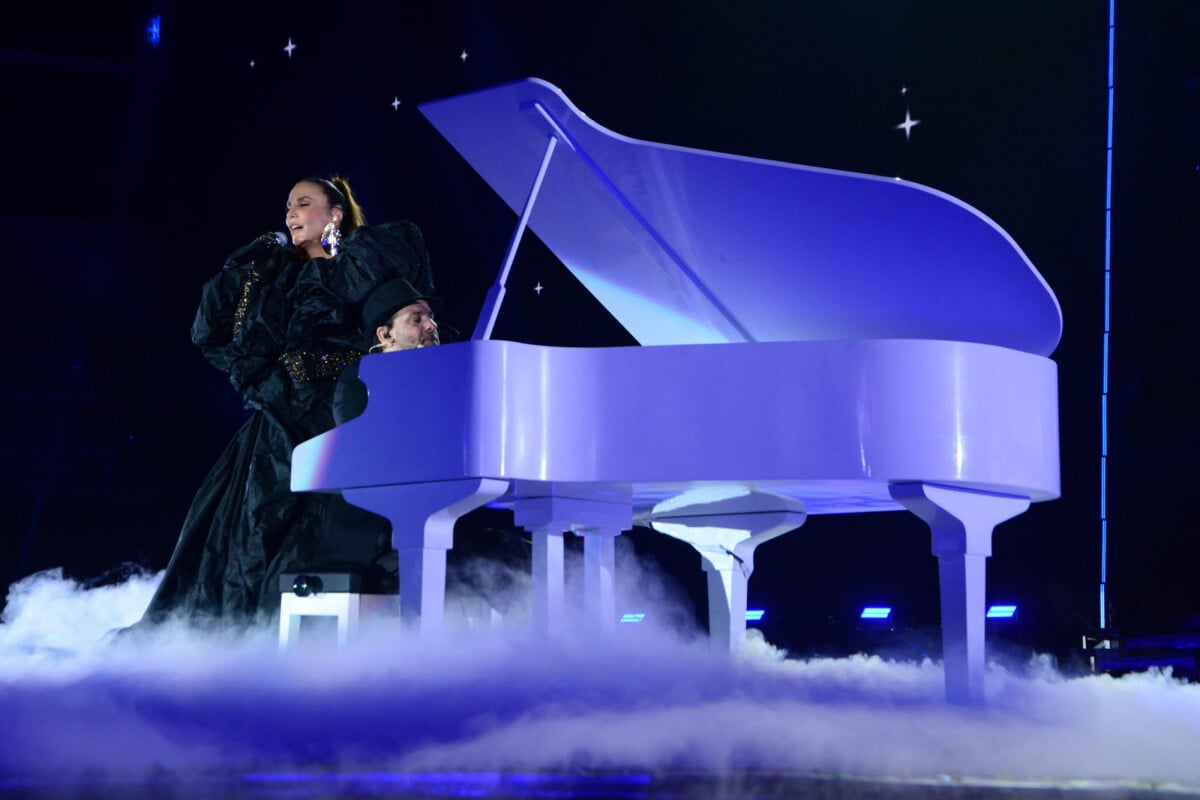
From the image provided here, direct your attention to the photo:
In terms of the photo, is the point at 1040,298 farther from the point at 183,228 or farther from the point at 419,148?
the point at 183,228

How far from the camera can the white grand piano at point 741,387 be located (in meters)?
2.81

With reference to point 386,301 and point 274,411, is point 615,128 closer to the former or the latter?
point 386,301

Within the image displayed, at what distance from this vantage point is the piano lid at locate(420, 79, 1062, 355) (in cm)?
310

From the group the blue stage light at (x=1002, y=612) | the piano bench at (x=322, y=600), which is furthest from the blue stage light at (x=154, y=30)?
the blue stage light at (x=1002, y=612)

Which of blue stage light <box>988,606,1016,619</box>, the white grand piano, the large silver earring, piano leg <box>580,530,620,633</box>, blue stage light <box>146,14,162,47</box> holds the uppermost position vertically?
blue stage light <box>146,14,162,47</box>

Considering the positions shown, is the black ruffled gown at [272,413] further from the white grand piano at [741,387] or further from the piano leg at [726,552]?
the piano leg at [726,552]

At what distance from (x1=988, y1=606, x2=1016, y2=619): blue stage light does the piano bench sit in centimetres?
331

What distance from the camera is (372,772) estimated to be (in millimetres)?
2275

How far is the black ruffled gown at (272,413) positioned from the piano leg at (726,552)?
981 millimetres

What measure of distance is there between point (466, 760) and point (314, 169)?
4435 mm

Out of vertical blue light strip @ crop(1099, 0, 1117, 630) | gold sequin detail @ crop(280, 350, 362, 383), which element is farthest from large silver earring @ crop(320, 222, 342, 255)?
vertical blue light strip @ crop(1099, 0, 1117, 630)

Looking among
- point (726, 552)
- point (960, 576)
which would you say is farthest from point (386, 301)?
point (960, 576)

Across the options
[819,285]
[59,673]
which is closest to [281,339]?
[59,673]

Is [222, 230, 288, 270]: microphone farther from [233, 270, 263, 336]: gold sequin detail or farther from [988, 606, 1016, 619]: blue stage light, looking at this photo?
[988, 606, 1016, 619]: blue stage light
